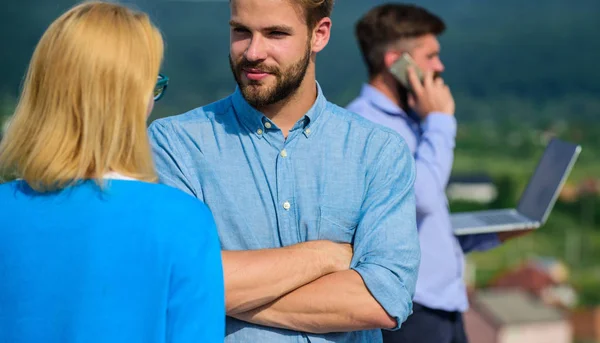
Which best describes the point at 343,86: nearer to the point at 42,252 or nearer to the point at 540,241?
the point at 540,241

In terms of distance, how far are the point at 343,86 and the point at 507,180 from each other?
1908 mm

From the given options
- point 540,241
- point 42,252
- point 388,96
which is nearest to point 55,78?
point 42,252

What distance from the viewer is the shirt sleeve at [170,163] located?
146cm

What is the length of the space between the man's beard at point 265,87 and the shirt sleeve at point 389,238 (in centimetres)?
23

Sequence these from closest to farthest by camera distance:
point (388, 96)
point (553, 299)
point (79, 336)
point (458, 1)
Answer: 1. point (79, 336)
2. point (388, 96)
3. point (553, 299)
4. point (458, 1)

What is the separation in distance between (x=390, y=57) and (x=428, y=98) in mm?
215

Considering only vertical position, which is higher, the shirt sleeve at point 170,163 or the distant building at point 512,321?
the shirt sleeve at point 170,163

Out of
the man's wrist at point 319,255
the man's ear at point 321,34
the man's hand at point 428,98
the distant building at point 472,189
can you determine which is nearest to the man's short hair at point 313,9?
the man's ear at point 321,34

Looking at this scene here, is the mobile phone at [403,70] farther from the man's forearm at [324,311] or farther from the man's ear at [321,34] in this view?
the man's forearm at [324,311]

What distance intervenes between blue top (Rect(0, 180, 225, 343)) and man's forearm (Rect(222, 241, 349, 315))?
291 mm

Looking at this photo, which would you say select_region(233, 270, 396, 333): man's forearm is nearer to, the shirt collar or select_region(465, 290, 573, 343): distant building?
the shirt collar

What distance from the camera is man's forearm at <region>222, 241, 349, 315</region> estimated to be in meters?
1.34

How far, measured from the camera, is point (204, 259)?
1050 millimetres

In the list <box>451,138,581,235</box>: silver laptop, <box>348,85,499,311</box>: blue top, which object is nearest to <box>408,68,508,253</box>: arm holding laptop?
<box>348,85,499,311</box>: blue top
